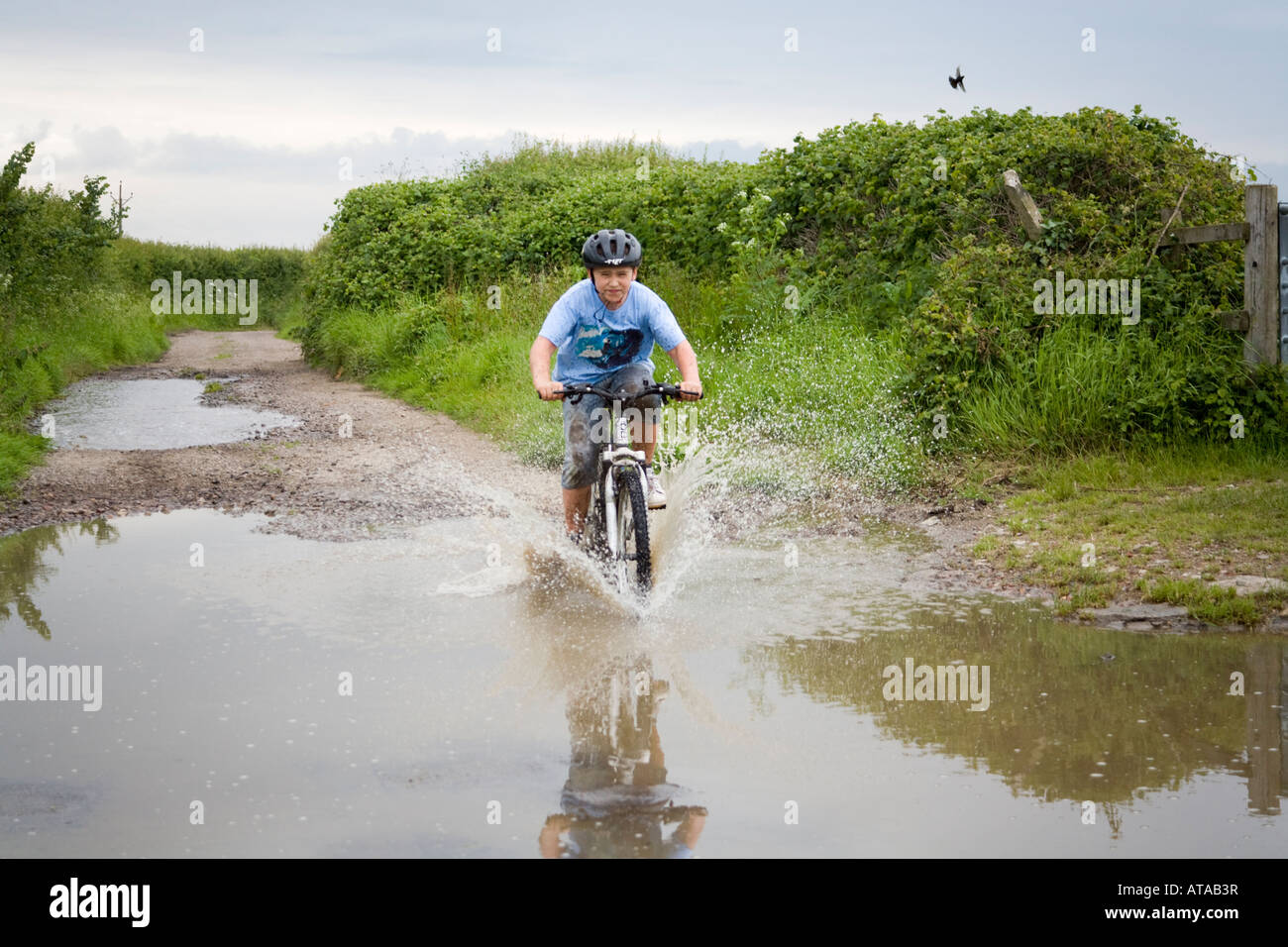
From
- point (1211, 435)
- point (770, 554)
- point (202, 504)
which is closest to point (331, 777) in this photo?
point (770, 554)

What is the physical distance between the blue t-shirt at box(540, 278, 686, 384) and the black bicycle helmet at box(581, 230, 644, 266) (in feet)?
0.91

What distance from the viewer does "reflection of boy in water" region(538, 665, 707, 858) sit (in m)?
4.02

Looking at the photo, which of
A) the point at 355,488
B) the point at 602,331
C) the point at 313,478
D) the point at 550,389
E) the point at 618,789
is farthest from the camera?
the point at 313,478

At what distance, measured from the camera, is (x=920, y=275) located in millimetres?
13883

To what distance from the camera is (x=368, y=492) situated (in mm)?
10727

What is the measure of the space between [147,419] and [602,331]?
10.4 m

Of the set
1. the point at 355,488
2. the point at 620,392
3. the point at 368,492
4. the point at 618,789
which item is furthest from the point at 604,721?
the point at 355,488

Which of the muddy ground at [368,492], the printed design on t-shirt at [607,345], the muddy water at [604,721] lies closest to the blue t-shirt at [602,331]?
the printed design on t-shirt at [607,345]

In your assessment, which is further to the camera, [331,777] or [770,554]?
[770,554]

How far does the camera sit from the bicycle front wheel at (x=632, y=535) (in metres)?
7.05

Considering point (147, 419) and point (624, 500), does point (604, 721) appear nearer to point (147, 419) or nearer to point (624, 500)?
point (624, 500)

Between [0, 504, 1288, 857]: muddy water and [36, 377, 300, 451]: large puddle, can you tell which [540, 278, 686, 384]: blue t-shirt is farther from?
[36, 377, 300, 451]: large puddle
